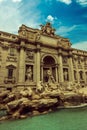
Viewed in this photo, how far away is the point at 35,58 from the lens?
23.0 meters

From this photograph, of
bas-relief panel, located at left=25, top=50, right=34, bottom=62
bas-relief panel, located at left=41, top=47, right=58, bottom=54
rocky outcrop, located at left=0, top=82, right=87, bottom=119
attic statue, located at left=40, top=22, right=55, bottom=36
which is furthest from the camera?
attic statue, located at left=40, top=22, right=55, bottom=36

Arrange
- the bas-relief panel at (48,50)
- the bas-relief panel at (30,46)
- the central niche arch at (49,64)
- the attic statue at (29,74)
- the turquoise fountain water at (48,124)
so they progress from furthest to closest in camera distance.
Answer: the central niche arch at (49,64)
the bas-relief panel at (48,50)
the bas-relief panel at (30,46)
the attic statue at (29,74)
the turquoise fountain water at (48,124)

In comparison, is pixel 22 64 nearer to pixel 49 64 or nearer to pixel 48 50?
pixel 48 50

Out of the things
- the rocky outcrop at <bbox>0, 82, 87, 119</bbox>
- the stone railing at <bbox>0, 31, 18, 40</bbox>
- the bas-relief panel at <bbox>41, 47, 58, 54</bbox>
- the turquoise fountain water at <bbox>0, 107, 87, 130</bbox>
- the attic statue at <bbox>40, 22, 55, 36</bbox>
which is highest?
the attic statue at <bbox>40, 22, 55, 36</bbox>

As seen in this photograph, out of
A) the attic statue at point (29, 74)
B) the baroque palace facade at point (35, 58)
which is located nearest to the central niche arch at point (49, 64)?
the baroque palace facade at point (35, 58)

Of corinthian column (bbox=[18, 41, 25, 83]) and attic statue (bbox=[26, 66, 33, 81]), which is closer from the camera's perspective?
corinthian column (bbox=[18, 41, 25, 83])

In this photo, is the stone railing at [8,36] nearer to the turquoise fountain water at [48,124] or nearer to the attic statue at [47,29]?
the attic statue at [47,29]

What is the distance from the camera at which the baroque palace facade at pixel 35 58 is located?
66.5ft

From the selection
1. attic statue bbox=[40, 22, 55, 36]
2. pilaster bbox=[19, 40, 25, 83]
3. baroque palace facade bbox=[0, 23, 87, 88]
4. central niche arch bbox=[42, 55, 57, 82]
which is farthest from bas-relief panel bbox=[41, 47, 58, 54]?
pilaster bbox=[19, 40, 25, 83]

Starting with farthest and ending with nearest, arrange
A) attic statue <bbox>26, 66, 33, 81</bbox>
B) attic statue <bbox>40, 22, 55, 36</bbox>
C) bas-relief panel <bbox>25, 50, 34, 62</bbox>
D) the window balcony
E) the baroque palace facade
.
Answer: attic statue <bbox>40, 22, 55, 36</bbox> → bas-relief panel <bbox>25, 50, 34, 62</bbox> → attic statue <bbox>26, 66, 33, 81</bbox> → the baroque palace facade → the window balcony

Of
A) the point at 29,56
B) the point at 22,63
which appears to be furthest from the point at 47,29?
the point at 22,63

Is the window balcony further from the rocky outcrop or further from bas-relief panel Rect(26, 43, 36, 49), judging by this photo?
bas-relief panel Rect(26, 43, 36, 49)

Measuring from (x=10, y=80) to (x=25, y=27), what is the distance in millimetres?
10678

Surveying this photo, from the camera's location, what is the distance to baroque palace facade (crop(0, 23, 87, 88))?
20281mm
